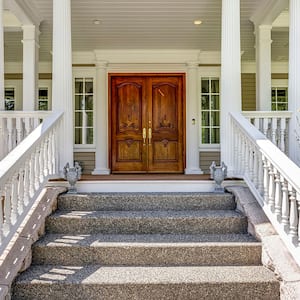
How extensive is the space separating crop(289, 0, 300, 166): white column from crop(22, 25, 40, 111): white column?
12.9 ft

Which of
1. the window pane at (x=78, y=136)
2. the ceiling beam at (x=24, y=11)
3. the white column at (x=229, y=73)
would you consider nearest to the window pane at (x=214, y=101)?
the window pane at (x=78, y=136)

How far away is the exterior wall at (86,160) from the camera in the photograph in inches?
299

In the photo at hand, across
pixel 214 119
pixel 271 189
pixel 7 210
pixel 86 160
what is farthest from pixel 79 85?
pixel 271 189

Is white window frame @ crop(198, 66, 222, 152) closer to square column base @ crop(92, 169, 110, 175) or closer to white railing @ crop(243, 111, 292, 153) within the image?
square column base @ crop(92, 169, 110, 175)

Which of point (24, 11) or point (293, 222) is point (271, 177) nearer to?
point (293, 222)

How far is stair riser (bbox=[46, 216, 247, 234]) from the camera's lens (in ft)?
11.5

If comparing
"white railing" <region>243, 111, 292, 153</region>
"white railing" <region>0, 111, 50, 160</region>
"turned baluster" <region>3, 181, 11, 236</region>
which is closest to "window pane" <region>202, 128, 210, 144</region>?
"white railing" <region>243, 111, 292, 153</region>

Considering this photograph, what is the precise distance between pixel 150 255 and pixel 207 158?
4785 mm

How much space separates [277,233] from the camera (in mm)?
3084

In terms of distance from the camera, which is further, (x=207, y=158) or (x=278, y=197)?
(x=207, y=158)

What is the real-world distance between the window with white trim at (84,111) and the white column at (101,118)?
215mm

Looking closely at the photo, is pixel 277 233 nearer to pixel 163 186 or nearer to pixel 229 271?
pixel 229 271

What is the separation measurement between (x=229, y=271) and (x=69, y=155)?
250 cm

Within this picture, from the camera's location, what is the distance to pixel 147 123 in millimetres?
7477
